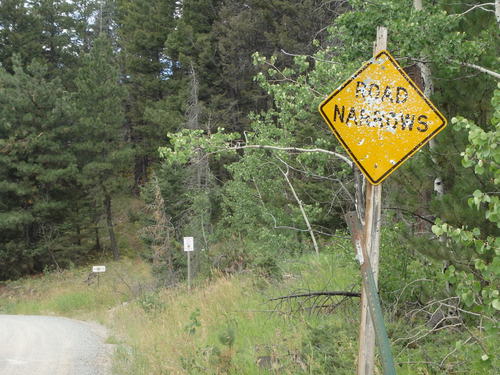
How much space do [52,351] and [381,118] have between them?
8.25 metres

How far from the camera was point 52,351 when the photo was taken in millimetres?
9820

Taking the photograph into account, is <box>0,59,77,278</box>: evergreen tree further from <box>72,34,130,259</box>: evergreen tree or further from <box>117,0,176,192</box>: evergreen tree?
<box>117,0,176,192</box>: evergreen tree

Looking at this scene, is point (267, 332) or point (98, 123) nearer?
point (267, 332)

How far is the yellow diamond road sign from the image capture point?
12.7 feet

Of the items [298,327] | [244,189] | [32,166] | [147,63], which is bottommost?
[298,327]

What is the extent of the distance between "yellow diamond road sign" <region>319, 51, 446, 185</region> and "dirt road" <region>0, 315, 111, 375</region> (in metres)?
5.78

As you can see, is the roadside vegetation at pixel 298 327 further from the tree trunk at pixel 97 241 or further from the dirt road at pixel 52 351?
the tree trunk at pixel 97 241

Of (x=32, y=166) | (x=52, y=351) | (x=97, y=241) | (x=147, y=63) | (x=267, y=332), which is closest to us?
(x=267, y=332)

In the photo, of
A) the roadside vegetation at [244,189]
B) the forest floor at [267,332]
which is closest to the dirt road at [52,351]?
the forest floor at [267,332]

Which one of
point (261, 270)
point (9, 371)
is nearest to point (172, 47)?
point (261, 270)

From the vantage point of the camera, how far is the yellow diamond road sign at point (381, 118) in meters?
3.88

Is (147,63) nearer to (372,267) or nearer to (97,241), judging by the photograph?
(97,241)

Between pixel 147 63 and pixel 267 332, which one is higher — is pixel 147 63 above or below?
above

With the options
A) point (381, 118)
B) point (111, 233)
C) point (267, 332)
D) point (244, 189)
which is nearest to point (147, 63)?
point (111, 233)
